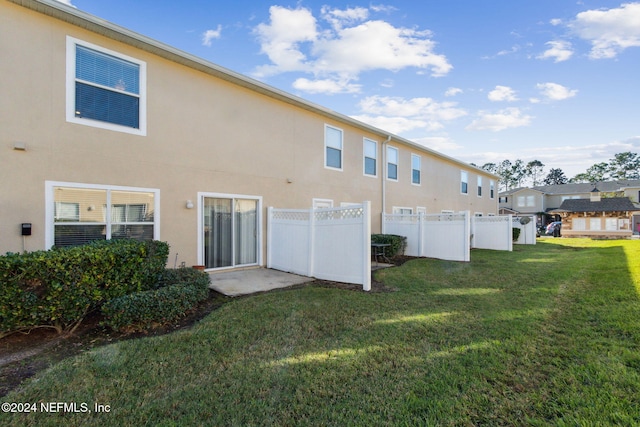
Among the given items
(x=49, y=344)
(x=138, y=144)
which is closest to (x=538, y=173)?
(x=138, y=144)

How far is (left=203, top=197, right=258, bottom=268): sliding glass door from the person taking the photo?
7.37 m

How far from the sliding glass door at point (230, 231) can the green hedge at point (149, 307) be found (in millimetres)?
2486

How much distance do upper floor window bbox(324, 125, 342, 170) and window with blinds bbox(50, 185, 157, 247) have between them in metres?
5.86

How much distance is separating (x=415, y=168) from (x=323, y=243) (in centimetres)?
980

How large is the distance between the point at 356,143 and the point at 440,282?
259 inches

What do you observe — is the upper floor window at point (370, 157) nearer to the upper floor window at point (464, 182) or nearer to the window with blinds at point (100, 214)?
the window with blinds at point (100, 214)

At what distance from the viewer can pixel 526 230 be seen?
57.9ft

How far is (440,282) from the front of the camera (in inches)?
275

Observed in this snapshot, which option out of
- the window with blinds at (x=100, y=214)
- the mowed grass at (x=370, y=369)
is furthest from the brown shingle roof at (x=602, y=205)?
the window with blinds at (x=100, y=214)

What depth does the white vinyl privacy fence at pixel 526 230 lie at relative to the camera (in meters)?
17.4

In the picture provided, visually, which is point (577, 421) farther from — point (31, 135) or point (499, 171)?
point (499, 171)

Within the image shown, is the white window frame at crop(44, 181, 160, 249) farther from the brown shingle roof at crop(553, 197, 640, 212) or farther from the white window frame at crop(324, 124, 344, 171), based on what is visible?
the brown shingle roof at crop(553, 197, 640, 212)

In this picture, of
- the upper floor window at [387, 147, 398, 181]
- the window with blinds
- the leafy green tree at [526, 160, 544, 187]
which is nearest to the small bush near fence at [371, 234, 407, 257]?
the upper floor window at [387, 147, 398, 181]

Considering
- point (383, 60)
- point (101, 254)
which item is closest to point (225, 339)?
point (101, 254)
